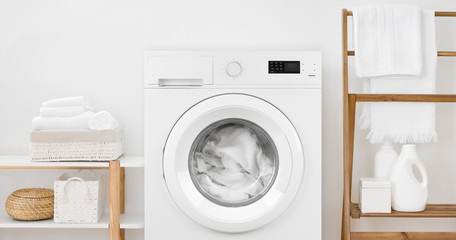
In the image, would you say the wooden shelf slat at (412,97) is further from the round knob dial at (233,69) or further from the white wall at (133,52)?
the round knob dial at (233,69)

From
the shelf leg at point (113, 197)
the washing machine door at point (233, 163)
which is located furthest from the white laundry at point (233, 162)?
the shelf leg at point (113, 197)

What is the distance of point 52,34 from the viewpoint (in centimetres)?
239

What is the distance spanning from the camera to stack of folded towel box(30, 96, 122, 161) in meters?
2.05

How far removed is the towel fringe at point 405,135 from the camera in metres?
2.16

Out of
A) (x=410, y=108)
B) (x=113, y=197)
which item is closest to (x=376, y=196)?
(x=410, y=108)

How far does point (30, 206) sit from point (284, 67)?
1.19 meters

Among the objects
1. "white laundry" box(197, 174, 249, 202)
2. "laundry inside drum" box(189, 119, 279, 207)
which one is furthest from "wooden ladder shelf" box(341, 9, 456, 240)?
"white laundry" box(197, 174, 249, 202)

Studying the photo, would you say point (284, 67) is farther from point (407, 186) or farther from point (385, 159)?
point (407, 186)

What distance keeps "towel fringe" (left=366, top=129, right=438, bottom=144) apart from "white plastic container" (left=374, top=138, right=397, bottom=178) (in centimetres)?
3

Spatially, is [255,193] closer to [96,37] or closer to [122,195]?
[122,195]

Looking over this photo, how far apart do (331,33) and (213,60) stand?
26.0 inches

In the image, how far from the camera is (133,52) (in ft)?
7.82

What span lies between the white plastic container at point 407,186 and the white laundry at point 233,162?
1.71 ft

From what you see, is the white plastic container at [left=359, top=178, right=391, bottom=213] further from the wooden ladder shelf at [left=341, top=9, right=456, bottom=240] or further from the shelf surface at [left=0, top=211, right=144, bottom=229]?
the shelf surface at [left=0, top=211, right=144, bottom=229]
